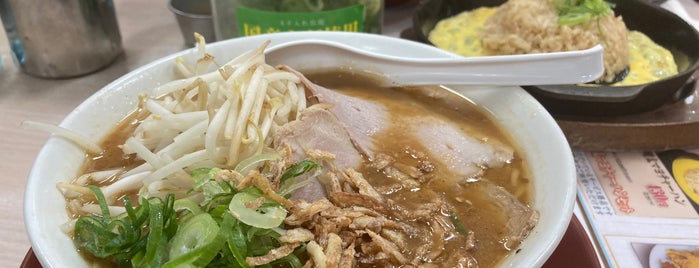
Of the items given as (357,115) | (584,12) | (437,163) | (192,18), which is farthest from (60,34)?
(584,12)

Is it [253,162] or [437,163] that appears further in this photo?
[437,163]

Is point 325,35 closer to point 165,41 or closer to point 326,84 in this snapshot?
point 326,84

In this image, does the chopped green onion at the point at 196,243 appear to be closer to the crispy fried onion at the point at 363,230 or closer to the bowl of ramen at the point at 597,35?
the crispy fried onion at the point at 363,230

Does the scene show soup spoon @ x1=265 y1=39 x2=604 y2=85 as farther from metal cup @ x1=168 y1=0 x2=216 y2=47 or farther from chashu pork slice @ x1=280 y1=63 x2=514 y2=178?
metal cup @ x1=168 y1=0 x2=216 y2=47

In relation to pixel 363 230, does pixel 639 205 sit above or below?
below

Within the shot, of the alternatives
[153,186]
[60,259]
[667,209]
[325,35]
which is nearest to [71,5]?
[325,35]

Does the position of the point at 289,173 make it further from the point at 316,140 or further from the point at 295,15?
the point at 295,15
